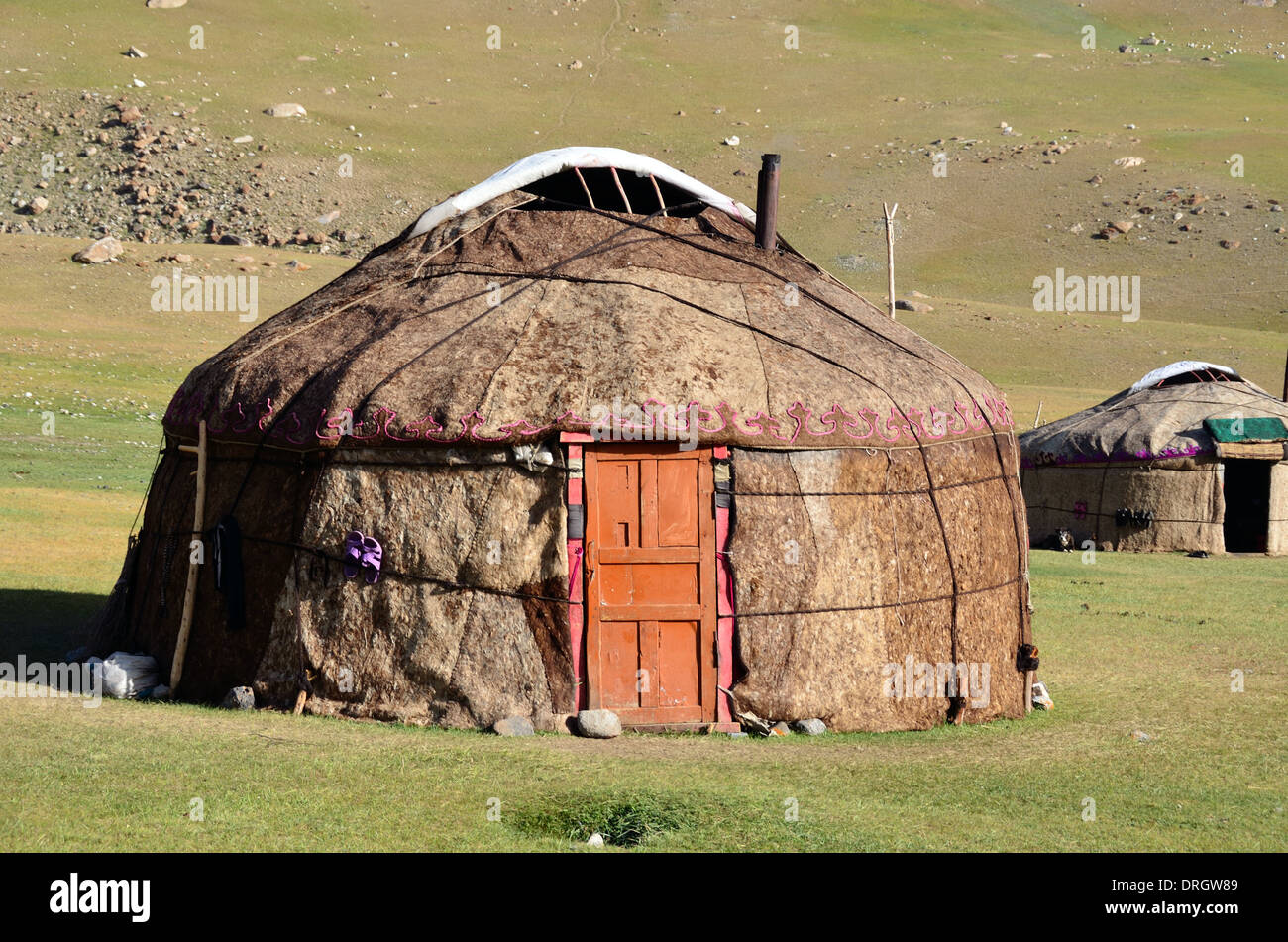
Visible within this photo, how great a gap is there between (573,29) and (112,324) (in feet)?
197

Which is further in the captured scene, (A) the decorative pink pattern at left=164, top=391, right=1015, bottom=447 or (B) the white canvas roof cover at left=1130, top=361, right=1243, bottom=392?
(B) the white canvas roof cover at left=1130, top=361, right=1243, bottom=392

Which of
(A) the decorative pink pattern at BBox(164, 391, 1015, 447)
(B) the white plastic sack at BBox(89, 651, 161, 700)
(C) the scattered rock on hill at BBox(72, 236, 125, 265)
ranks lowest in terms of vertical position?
(B) the white plastic sack at BBox(89, 651, 161, 700)

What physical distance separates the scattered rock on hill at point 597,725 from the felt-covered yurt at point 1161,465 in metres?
15.7

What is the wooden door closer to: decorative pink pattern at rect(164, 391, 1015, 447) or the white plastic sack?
decorative pink pattern at rect(164, 391, 1015, 447)

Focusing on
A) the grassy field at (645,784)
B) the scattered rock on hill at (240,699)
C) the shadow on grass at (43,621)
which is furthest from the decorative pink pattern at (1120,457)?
the scattered rock on hill at (240,699)

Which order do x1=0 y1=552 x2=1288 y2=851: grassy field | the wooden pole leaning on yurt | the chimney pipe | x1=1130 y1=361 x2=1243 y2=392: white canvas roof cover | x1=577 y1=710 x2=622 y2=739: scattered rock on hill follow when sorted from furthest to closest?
1. x1=1130 y1=361 x2=1243 y2=392: white canvas roof cover
2. the chimney pipe
3. the wooden pole leaning on yurt
4. x1=577 y1=710 x2=622 y2=739: scattered rock on hill
5. x1=0 y1=552 x2=1288 y2=851: grassy field

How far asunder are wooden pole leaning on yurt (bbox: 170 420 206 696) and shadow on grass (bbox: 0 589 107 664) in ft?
5.73

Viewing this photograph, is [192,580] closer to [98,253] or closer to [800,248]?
[98,253]

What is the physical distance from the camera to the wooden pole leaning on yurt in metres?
10.3

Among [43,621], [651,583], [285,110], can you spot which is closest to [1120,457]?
A: [651,583]

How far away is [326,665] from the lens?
9586 mm

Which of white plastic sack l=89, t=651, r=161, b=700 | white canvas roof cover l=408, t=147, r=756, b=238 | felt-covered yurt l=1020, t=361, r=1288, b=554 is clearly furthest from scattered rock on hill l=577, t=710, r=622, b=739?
felt-covered yurt l=1020, t=361, r=1288, b=554

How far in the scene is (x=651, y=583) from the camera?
955 centimetres
